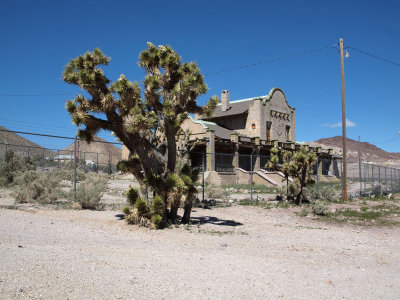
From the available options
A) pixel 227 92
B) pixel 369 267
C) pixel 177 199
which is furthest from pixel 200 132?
pixel 369 267

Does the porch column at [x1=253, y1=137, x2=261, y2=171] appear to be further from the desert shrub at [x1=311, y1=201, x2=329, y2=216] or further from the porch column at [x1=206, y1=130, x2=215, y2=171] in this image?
the desert shrub at [x1=311, y1=201, x2=329, y2=216]

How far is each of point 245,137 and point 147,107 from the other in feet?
84.3

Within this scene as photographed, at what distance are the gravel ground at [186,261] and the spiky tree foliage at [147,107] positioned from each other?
5.78 feet

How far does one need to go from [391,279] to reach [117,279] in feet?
15.2

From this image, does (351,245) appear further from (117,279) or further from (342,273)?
(117,279)

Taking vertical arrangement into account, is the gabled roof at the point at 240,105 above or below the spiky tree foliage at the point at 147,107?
above

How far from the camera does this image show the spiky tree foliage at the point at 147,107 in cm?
1035

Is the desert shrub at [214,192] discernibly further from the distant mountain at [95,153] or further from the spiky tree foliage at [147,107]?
the spiky tree foliage at [147,107]

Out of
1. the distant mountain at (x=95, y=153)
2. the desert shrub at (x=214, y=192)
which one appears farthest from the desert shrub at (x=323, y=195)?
the distant mountain at (x=95, y=153)

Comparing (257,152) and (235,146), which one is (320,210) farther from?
(257,152)

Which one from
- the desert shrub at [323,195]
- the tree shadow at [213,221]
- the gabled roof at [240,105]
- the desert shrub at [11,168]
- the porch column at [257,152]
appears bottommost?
the tree shadow at [213,221]

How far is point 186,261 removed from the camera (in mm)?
6879

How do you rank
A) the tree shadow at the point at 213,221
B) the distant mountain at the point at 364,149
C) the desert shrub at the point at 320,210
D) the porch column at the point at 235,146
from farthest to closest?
1. the distant mountain at the point at 364,149
2. the porch column at the point at 235,146
3. the desert shrub at the point at 320,210
4. the tree shadow at the point at 213,221

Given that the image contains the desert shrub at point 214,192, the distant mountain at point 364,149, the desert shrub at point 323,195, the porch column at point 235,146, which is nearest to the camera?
the desert shrub at point 214,192
